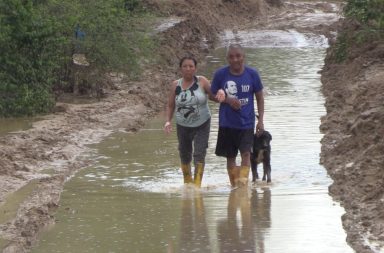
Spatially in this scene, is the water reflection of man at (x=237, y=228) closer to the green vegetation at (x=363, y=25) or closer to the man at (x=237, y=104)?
the man at (x=237, y=104)

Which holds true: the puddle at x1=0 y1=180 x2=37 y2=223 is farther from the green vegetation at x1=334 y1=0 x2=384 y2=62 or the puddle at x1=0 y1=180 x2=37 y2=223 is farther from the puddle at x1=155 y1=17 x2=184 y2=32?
the puddle at x1=155 y1=17 x2=184 y2=32

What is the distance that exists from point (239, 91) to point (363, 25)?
552 inches

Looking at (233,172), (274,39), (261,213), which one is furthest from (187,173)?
(274,39)

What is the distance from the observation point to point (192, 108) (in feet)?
38.4

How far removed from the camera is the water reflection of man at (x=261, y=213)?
31.3ft

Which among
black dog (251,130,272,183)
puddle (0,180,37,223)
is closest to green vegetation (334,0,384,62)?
black dog (251,130,272,183)

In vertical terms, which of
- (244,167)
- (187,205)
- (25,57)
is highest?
(25,57)

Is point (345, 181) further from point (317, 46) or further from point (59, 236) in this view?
point (317, 46)

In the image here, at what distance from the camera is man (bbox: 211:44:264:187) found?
1148 cm

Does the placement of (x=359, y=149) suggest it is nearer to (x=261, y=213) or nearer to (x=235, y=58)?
(x=235, y=58)

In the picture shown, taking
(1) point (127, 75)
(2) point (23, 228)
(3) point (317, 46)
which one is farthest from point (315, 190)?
(3) point (317, 46)

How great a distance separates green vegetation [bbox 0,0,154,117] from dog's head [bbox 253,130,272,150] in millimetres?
6493

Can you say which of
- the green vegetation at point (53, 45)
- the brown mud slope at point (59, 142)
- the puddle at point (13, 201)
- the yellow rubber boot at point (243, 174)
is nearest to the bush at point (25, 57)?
the green vegetation at point (53, 45)

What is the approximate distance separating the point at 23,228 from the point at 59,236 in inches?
14.7
